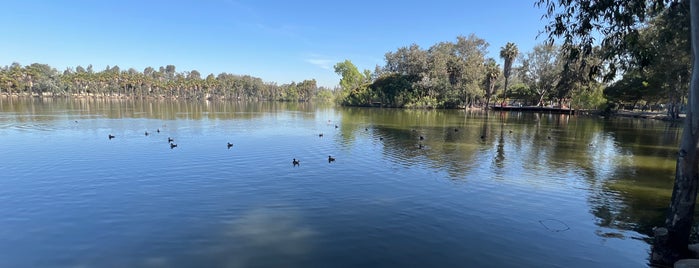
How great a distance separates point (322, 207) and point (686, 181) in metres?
9.93

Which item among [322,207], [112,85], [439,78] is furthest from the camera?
[112,85]

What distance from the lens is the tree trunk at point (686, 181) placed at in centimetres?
773

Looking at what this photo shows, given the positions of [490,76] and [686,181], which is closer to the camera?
[686,181]

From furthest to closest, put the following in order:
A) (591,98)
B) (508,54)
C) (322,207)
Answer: (508,54) < (591,98) < (322,207)

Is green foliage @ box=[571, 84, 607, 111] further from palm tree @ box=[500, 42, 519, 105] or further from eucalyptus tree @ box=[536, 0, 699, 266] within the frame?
eucalyptus tree @ box=[536, 0, 699, 266]

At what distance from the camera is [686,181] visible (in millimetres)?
8031

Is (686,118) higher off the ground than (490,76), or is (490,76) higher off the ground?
(490,76)

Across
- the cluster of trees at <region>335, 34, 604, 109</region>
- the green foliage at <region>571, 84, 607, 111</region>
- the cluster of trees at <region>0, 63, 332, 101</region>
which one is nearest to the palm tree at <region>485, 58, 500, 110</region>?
the cluster of trees at <region>335, 34, 604, 109</region>

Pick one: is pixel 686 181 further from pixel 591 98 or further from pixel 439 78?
pixel 439 78

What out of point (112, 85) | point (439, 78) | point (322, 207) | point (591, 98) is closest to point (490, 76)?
point (439, 78)

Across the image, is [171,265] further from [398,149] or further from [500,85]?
[500,85]

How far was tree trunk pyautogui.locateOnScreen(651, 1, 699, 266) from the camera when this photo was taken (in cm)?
773

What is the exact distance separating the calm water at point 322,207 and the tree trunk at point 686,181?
0.91 meters

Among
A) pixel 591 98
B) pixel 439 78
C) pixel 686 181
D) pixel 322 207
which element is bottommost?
pixel 322 207
